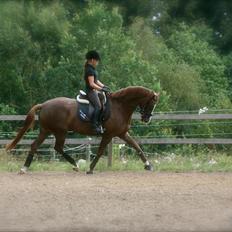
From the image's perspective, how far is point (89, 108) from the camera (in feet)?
34.5

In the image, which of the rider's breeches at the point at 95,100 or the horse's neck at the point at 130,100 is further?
the horse's neck at the point at 130,100

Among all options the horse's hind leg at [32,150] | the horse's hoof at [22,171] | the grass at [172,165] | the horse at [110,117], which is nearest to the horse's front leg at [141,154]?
the horse at [110,117]

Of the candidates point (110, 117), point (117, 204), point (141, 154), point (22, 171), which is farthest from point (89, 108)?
point (117, 204)

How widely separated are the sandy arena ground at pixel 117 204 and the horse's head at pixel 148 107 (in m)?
→ 2.28

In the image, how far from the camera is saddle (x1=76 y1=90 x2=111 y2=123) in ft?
34.5

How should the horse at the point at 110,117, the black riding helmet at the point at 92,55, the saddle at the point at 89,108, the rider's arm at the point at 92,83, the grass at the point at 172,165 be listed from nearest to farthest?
the black riding helmet at the point at 92,55 < the rider's arm at the point at 92,83 < the saddle at the point at 89,108 < the horse at the point at 110,117 < the grass at the point at 172,165

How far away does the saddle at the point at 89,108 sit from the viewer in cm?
1051

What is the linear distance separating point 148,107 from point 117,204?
4.94 metres

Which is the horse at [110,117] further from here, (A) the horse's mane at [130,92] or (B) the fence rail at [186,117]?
(B) the fence rail at [186,117]

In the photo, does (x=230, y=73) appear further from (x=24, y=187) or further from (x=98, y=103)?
(x=98, y=103)

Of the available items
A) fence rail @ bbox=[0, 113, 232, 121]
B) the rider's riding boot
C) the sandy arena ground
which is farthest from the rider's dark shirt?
the sandy arena ground

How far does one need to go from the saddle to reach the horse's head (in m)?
0.79

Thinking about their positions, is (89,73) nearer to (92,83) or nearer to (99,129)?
(92,83)

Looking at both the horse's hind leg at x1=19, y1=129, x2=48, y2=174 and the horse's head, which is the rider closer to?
the horse's head
